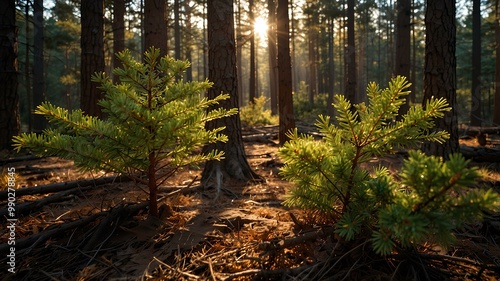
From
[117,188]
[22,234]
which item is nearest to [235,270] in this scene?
[22,234]

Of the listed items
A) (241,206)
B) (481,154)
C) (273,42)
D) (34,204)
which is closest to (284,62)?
(481,154)

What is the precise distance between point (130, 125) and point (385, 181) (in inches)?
67.6

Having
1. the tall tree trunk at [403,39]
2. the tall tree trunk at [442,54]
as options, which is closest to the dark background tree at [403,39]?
the tall tree trunk at [403,39]

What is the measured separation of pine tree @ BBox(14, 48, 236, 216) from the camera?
84.0 inches

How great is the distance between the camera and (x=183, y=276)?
1991mm

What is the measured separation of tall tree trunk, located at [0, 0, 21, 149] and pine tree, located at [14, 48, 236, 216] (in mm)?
6847

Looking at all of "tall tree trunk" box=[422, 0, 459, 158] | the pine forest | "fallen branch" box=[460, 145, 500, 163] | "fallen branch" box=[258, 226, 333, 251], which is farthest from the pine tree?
"fallen branch" box=[460, 145, 500, 163]

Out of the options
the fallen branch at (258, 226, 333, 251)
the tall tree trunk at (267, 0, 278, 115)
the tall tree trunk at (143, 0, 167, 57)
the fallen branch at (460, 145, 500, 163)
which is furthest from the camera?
the tall tree trunk at (267, 0, 278, 115)

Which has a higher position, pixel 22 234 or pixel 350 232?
pixel 350 232

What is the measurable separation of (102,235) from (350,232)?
2.05m

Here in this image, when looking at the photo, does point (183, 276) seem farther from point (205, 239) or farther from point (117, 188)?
point (117, 188)

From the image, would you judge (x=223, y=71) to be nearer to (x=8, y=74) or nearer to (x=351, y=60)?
(x=8, y=74)

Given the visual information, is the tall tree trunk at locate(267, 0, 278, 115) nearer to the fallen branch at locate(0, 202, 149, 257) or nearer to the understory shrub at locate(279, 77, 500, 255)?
the fallen branch at locate(0, 202, 149, 257)

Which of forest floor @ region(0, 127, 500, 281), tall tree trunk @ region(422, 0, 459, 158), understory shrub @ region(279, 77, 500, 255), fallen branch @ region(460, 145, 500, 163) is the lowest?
forest floor @ region(0, 127, 500, 281)
